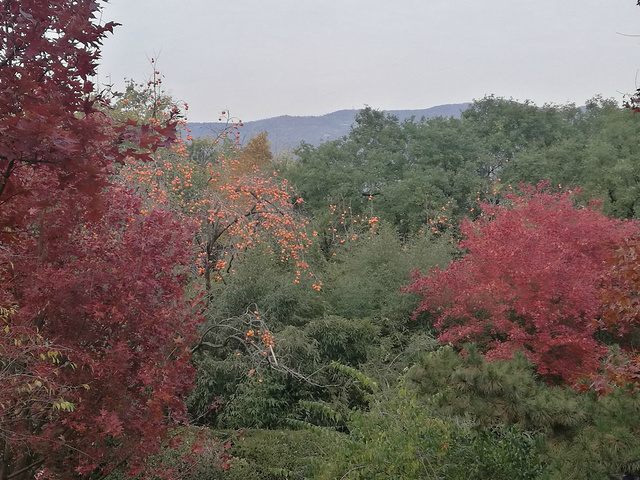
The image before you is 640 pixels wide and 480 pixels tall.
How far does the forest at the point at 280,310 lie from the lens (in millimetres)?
3449

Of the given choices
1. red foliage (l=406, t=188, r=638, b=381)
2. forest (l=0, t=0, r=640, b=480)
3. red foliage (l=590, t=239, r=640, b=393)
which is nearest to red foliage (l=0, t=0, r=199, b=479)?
forest (l=0, t=0, r=640, b=480)

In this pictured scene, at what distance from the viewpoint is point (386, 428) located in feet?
15.9

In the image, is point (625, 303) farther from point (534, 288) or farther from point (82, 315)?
point (82, 315)

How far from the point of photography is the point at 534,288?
9250 mm

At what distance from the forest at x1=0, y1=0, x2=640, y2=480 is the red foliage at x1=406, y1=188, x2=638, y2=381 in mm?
45

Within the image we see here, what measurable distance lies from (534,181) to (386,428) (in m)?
17.3

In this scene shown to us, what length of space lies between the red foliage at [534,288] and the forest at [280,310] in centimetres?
4

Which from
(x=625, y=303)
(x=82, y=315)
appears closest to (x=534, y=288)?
(x=625, y=303)

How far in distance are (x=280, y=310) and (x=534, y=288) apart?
4.44 meters

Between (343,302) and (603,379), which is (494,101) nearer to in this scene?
(343,302)

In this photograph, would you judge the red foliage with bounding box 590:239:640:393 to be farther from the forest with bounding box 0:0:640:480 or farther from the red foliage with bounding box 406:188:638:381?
the red foliage with bounding box 406:188:638:381

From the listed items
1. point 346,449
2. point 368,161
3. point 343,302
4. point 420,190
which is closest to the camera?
point 346,449

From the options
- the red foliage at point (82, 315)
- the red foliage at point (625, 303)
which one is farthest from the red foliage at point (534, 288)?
the red foliage at point (82, 315)

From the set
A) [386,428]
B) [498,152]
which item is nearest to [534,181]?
[498,152]
